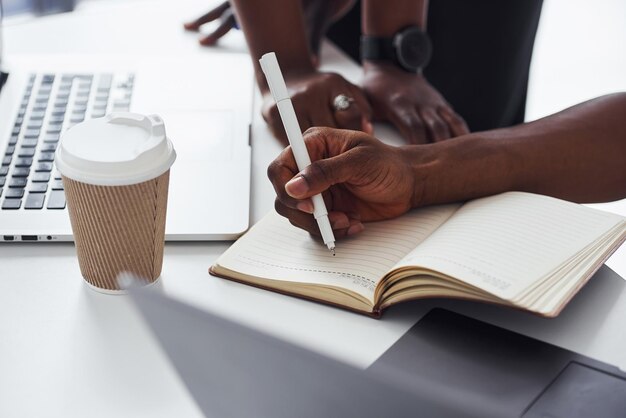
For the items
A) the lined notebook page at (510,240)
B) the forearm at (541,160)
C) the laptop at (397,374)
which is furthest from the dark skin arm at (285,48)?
the laptop at (397,374)

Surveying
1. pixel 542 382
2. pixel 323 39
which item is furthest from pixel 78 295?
pixel 323 39

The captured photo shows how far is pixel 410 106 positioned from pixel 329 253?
1.34 feet

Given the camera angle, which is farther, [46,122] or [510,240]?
[46,122]

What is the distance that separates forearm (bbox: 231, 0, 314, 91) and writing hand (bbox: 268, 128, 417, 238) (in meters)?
0.35

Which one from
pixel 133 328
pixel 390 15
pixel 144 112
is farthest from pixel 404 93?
pixel 133 328

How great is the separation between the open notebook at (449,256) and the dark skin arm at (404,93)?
9.5 inches

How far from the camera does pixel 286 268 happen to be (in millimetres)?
910

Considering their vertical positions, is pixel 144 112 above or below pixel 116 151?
below

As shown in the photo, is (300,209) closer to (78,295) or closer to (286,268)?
(286,268)

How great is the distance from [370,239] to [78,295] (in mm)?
319

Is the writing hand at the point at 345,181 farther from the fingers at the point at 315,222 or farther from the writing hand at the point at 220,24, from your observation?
the writing hand at the point at 220,24

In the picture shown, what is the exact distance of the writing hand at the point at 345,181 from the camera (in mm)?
905

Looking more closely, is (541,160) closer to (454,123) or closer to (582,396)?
(454,123)

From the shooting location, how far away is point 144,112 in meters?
1.26
